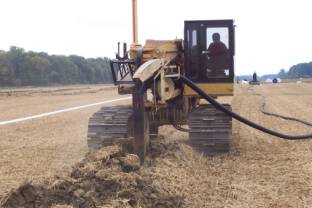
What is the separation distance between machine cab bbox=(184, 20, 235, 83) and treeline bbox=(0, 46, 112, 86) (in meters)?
70.7

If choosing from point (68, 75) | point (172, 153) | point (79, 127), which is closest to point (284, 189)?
point (172, 153)

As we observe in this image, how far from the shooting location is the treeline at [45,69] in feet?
273

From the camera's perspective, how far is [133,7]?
483 inches

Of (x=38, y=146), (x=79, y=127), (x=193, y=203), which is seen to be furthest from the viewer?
(x=79, y=127)

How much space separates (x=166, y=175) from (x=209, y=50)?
13.4 ft

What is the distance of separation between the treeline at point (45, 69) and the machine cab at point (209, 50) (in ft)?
232

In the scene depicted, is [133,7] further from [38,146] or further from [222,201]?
[222,201]

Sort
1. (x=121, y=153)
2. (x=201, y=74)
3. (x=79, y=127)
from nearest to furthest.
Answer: (x=121, y=153), (x=201, y=74), (x=79, y=127)

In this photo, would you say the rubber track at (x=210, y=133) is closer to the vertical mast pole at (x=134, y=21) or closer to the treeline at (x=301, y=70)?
the vertical mast pole at (x=134, y=21)

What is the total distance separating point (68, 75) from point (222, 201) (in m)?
94.5

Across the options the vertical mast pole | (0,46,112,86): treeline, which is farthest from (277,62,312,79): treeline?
the vertical mast pole

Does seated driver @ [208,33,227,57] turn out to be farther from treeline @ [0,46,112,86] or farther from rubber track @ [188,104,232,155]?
treeline @ [0,46,112,86]

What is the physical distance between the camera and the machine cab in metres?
10.9

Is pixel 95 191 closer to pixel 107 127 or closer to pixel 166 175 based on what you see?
pixel 166 175
